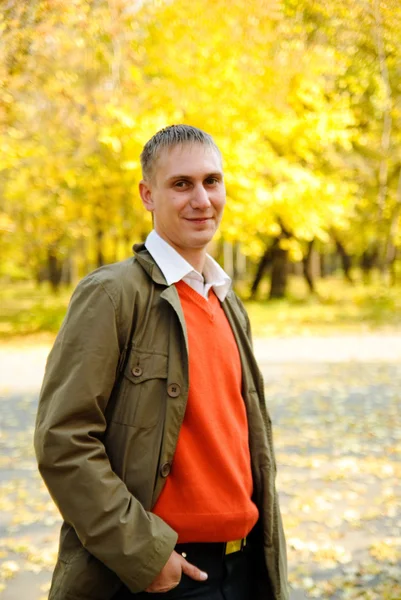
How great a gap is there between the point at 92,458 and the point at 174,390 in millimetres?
268

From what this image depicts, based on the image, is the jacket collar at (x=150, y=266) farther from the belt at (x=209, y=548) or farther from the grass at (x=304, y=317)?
the grass at (x=304, y=317)

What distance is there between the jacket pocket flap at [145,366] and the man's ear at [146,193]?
0.47 meters

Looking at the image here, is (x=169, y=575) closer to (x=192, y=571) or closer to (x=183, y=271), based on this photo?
(x=192, y=571)

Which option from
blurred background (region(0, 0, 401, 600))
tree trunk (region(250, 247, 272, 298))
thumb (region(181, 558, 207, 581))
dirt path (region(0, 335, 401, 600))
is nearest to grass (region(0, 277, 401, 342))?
blurred background (region(0, 0, 401, 600))

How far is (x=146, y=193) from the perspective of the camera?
2033 millimetres

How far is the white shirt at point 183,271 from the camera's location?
6.37 feet

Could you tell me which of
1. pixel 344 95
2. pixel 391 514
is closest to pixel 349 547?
pixel 391 514

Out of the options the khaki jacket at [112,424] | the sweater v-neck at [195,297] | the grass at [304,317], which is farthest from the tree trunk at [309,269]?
the khaki jacket at [112,424]

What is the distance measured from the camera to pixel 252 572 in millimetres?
2053

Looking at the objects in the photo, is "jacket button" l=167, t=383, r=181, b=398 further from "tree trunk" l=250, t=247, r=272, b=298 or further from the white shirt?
"tree trunk" l=250, t=247, r=272, b=298

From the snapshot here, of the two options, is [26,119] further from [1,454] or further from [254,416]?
[254,416]

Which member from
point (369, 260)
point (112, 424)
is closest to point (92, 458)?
point (112, 424)

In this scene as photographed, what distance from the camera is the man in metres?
1.67

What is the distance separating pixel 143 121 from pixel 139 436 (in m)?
11.2
